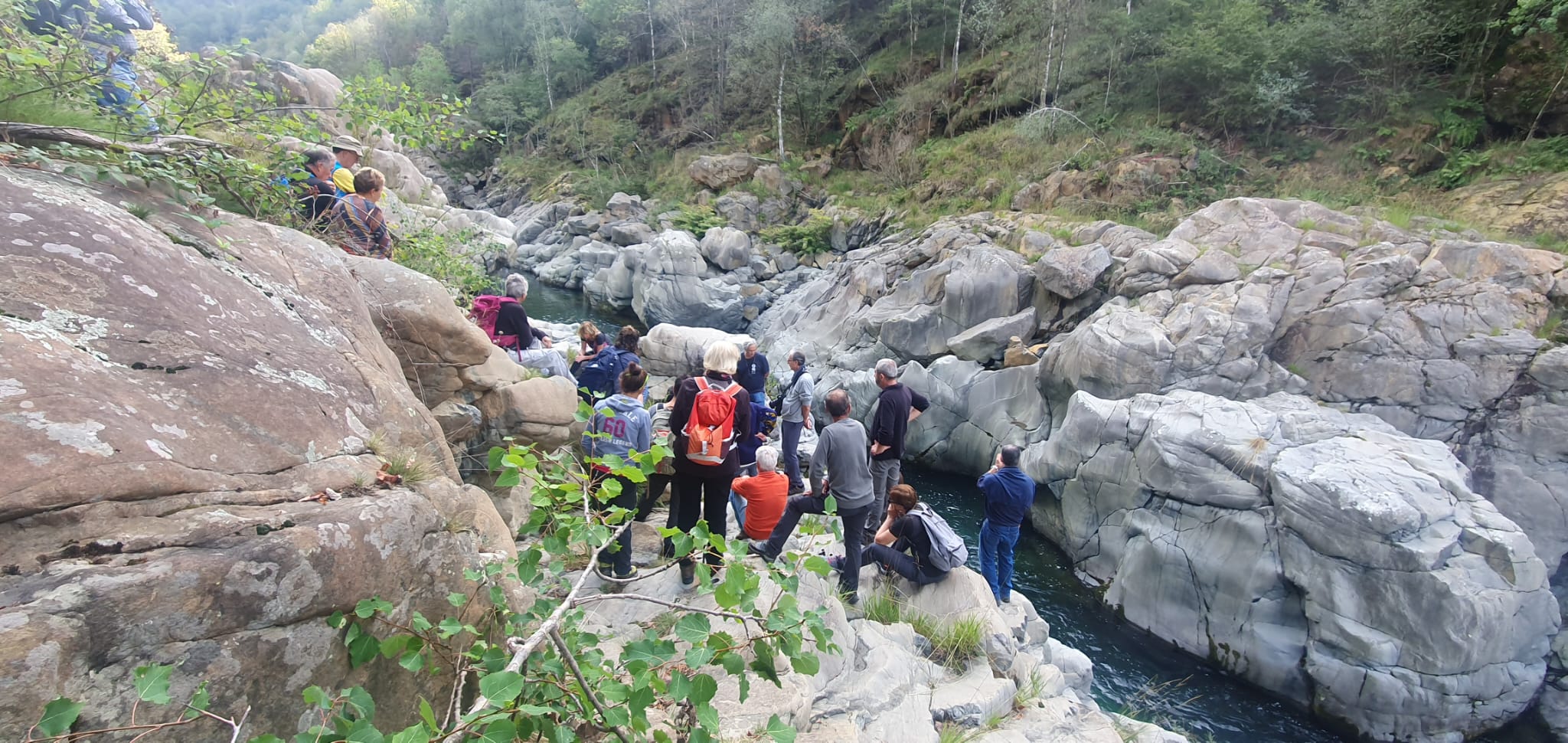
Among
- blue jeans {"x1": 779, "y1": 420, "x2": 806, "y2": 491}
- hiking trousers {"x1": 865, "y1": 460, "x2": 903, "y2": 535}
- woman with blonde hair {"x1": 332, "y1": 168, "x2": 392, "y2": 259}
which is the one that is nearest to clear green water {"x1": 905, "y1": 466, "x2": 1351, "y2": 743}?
hiking trousers {"x1": 865, "y1": 460, "x2": 903, "y2": 535}

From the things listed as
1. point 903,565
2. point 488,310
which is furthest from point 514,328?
point 903,565

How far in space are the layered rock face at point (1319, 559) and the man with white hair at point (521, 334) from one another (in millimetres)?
7763

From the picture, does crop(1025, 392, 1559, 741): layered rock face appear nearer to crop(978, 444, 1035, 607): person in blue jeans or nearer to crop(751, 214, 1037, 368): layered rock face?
crop(978, 444, 1035, 607): person in blue jeans

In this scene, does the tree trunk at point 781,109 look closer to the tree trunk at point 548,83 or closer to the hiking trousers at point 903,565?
the tree trunk at point 548,83

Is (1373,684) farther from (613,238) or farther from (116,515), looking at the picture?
(613,238)

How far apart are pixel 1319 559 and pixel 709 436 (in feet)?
25.1

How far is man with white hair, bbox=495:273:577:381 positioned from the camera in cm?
718

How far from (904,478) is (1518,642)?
316 inches

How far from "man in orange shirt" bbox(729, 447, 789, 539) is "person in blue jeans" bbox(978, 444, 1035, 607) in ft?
7.48

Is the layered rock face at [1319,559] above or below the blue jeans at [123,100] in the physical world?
below

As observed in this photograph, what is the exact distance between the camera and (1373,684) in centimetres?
696

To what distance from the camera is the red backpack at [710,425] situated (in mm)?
4402

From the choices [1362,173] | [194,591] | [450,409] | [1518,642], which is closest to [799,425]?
[450,409]

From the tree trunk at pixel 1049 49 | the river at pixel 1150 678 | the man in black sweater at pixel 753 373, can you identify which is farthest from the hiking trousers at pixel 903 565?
the tree trunk at pixel 1049 49
